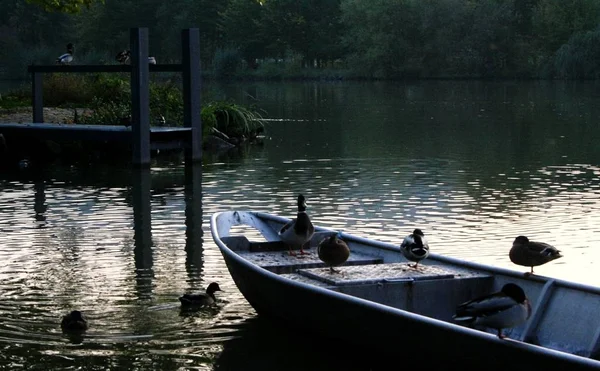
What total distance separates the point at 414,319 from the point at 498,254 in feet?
19.0

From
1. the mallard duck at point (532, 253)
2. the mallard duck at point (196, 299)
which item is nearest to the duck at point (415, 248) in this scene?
the mallard duck at point (532, 253)

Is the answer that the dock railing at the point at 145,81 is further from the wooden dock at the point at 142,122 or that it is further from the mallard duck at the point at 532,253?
the mallard duck at the point at 532,253

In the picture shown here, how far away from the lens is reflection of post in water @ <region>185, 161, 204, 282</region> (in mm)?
13758

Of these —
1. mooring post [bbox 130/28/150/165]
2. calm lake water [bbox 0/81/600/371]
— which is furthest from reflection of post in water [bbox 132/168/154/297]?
mooring post [bbox 130/28/150/165]

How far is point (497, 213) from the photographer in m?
17.5

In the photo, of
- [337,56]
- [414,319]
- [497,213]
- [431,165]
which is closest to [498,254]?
[497,213]

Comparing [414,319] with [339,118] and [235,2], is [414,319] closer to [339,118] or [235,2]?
[339,118]

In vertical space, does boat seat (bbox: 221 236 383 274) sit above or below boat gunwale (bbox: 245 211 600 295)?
below

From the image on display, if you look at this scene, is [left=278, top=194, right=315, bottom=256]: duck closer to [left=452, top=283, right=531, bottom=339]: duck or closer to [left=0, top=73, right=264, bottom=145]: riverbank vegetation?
[left=452, top=283, right=531, bottom=339]: duck

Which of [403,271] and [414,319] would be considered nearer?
[414,319]

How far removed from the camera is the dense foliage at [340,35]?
91688 mm

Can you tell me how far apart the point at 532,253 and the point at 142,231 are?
724cm

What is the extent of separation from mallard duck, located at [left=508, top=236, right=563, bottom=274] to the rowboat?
1.80 ft

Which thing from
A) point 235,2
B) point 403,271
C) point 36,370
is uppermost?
point 235,2
